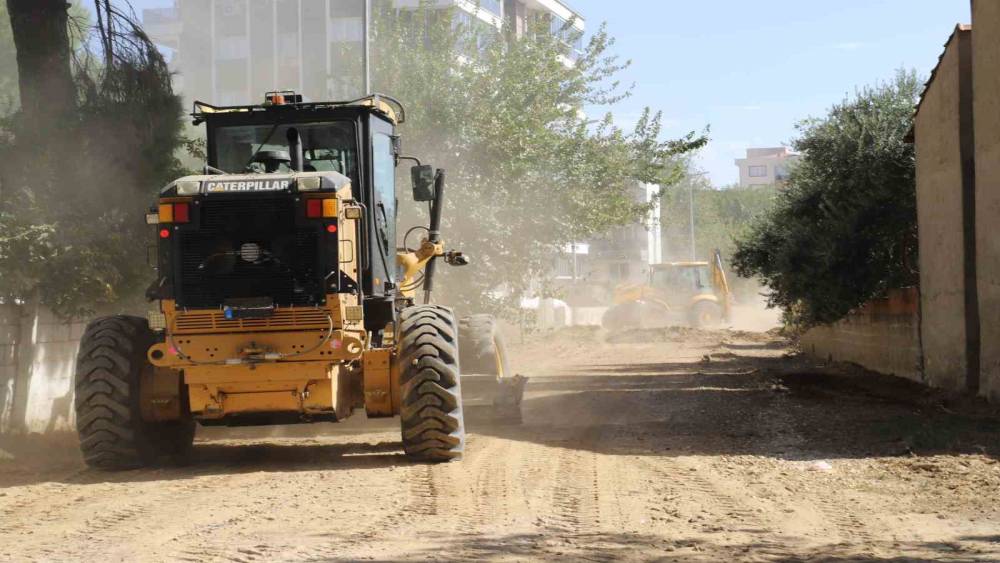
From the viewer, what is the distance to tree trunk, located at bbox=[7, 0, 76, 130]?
14.7 metres

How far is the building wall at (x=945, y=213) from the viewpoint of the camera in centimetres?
1622

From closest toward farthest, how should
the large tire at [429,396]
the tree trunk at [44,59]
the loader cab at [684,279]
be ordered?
the large tire at [429,396] → the tree trunk at [44,59] → the loader cab at [684,279]

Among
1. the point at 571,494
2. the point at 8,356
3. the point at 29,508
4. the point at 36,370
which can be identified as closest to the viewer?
the point at 29,508

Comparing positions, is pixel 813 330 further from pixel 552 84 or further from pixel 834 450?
pixel 834 450

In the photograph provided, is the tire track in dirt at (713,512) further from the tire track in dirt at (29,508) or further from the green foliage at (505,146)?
the green foliage at (505,146)

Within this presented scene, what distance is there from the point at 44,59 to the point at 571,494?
909cm

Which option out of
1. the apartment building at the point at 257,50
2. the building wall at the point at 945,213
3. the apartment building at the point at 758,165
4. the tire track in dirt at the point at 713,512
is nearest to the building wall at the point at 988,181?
the building wall at the point at 945,213

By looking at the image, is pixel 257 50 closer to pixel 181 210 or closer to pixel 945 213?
pixel 945 213

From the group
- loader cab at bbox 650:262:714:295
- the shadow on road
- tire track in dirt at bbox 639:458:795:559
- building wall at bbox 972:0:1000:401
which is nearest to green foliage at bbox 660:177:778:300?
loader cab at bbox 650:262:714:295

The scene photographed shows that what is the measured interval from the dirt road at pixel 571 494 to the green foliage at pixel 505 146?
1017cm

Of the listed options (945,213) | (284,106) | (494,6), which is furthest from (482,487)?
(494,6)

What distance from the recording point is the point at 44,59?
1484 centimetres

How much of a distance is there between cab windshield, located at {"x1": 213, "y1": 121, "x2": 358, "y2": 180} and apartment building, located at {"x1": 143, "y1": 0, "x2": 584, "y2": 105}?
11.9 m

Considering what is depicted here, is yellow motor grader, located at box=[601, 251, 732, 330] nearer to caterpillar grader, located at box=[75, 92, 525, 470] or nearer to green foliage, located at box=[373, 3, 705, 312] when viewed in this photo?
green foliage, located at box=[373, 3, 705, 312]
